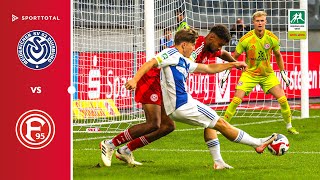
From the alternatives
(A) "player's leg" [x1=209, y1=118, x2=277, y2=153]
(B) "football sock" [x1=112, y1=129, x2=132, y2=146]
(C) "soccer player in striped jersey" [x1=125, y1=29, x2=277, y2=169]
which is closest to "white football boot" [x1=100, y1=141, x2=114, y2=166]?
(B) "football sock" [x1=112, y1=129, x2=132, y2=146]

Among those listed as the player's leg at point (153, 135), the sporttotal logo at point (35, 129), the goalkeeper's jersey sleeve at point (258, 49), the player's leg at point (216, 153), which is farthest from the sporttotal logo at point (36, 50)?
the goalkeeper's jersey sleeve at point (258, 49)

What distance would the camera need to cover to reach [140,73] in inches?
427

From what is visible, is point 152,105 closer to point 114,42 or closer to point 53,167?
point 53,167

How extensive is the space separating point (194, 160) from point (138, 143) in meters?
0.94

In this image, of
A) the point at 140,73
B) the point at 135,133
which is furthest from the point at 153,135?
the point at 140,73

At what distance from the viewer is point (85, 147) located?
15195 millimetres

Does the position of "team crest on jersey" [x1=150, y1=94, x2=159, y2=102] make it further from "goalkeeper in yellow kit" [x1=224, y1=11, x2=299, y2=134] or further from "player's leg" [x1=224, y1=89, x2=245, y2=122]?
"goalkeeper in yellow kit" [x1=224, y1=11, x2=299, y2=134]

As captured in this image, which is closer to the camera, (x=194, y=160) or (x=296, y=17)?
(x=194, y=160)

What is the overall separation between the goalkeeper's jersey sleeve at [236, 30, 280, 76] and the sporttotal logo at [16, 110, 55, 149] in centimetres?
913

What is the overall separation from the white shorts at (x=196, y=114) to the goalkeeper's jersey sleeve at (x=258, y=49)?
621 centimetres

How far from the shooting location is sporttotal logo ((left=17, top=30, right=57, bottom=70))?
8469 mm

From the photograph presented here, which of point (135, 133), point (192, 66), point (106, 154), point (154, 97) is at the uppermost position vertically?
point (192, 66)

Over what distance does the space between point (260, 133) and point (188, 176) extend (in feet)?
22.3
